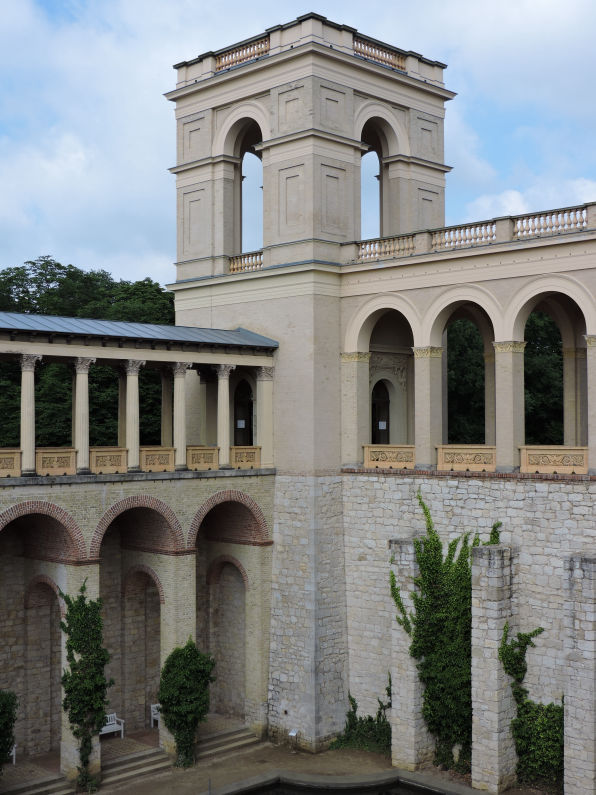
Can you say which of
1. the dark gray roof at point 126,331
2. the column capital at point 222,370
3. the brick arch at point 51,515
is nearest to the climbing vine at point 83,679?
the brick arch at point 51,515

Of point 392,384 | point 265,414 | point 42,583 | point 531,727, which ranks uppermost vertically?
point 392,384

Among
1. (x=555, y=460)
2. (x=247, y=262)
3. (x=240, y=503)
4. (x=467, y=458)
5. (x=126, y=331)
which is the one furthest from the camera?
(x=247, y=262)

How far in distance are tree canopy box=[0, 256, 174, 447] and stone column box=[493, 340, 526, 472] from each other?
18.9 m

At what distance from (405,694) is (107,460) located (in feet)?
32.9

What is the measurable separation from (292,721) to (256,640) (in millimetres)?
2529

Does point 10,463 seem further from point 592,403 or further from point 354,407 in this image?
point 592,403

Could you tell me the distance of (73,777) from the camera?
2402 centimetres

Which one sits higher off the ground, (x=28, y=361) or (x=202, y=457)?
(x=28, y=361)

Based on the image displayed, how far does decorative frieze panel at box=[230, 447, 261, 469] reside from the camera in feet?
91.9

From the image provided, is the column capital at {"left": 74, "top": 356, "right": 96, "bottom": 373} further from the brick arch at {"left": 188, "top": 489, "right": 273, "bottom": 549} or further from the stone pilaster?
the stone pilaster

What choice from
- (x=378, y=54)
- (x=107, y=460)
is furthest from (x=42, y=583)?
(x=378, y=54)

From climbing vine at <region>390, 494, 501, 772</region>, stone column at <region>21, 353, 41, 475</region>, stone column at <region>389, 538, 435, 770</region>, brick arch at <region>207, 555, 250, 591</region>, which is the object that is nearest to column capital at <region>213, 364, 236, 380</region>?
brick arch at <region>207, 555, 250, 591</region>

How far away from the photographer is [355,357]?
28453 mm

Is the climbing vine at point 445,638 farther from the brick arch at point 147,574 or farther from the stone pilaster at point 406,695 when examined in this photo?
the brick arch at point 147,574
